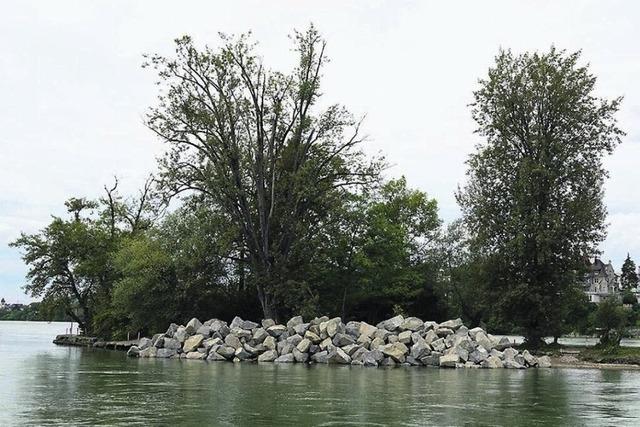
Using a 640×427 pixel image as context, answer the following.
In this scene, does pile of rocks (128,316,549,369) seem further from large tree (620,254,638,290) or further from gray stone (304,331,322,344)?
large tree (620,254,638,290)

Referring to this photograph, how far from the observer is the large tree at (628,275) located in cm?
13550

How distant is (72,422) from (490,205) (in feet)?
99.2

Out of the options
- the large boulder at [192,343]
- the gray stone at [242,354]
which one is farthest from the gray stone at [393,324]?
the large boulder at [192,343]

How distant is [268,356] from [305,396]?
14357 mm

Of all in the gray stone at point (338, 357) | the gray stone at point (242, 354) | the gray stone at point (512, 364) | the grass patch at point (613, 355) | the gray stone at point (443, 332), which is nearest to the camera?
the gray stone at point (512, 364)

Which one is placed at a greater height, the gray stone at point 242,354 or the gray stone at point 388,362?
the gray stone at point 242,354

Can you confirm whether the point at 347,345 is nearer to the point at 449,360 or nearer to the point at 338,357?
the point at 338,357

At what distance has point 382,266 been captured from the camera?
161 ft

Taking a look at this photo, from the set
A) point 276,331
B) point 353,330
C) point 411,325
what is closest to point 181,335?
point 276,331

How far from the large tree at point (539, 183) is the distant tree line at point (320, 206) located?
0.23 feet

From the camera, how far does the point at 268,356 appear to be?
31.2 metres

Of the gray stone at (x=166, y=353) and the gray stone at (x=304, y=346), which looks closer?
the gray stone at (x=304, y=346)

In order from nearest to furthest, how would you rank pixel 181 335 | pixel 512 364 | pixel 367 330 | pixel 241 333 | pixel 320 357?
pixel 512 364
pixel 320 357
pixel 367 330
pixel 241 333
pixel 181 335

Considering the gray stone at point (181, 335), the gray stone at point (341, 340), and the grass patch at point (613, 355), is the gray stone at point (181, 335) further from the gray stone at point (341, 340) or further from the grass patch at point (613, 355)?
the grass patch at point (613, 355)
